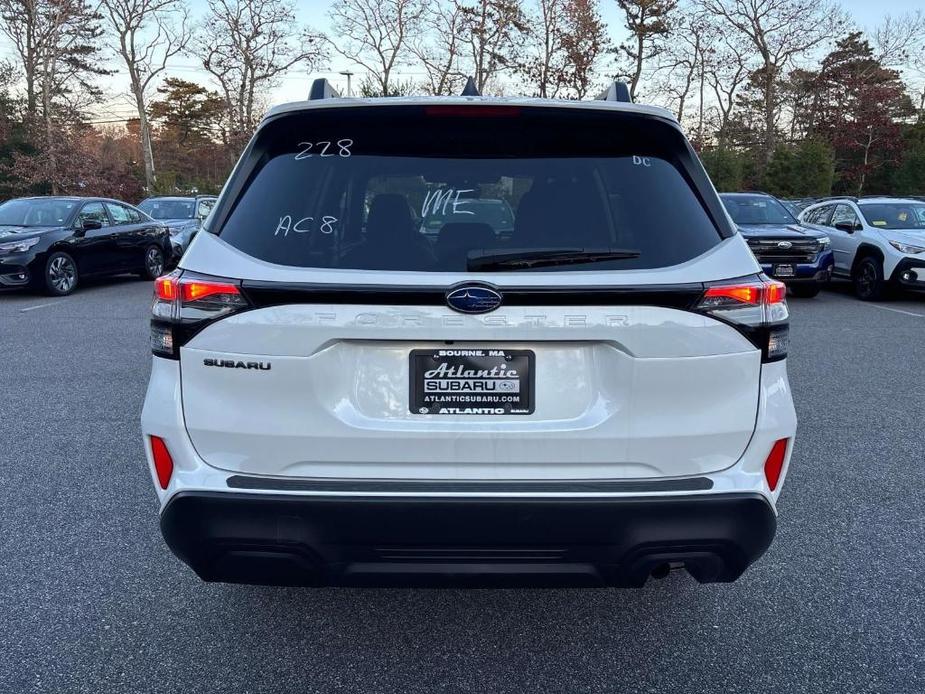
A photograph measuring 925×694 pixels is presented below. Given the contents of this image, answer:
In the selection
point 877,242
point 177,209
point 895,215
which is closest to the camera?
point 877,242

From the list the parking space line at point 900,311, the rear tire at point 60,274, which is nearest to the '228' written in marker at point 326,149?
the parking space line at point 900,311

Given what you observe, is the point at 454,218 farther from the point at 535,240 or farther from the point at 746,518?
the point at 746,518

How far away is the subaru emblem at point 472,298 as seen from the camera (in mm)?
2184

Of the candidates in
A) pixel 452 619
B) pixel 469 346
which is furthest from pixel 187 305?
pixel 452 619

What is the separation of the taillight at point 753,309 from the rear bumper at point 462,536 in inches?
18.2

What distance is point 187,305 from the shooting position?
90.8 inches

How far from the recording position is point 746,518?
7.57ft

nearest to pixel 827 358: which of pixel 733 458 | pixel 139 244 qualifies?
pixel 733 458

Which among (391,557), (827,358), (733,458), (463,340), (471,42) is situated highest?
(471,42)

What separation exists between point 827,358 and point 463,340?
23.0 ft

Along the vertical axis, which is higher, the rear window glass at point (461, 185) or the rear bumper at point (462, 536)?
the rear window glass at point (461, 185)

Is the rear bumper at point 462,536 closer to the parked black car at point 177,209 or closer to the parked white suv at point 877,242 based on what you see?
the parked white suv at point 877,242

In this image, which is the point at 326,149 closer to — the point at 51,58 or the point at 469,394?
the point at 469,394

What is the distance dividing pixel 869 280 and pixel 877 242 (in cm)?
64
